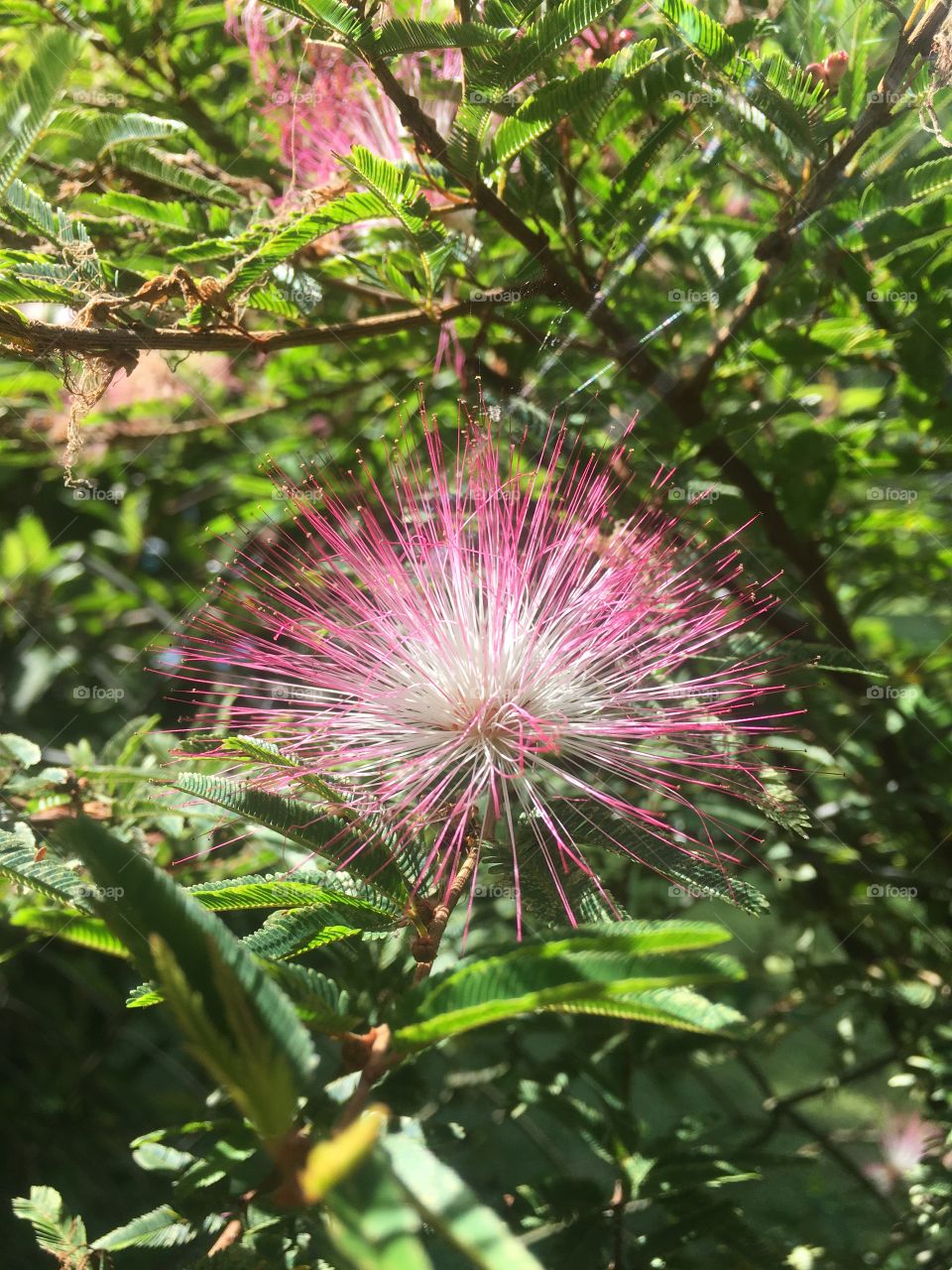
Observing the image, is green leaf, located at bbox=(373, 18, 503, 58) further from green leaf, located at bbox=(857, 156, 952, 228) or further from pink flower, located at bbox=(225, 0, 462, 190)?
green leaf, located at bbox=(857, 156, 952, 228)

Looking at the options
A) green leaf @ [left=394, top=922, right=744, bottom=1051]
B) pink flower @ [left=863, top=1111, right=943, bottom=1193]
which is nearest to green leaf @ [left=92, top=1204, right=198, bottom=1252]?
green leaf @ [left=394, top=922, right=744, bottom=1051]

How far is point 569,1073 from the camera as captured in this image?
1859 mm

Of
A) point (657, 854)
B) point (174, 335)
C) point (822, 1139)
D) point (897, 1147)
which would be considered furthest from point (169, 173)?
point (897, 1147)

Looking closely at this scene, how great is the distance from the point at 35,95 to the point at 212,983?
1.05 metres

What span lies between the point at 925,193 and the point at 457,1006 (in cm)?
143

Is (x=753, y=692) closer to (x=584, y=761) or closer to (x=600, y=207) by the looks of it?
(x=584, y=761)

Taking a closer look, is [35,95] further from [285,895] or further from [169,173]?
[285,895]

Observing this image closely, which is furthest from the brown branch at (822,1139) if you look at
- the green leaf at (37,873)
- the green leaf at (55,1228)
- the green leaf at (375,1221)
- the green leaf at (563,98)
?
the green leaf at (563,98)

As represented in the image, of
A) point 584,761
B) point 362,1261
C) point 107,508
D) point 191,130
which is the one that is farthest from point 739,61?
point 107,508

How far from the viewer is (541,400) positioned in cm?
179

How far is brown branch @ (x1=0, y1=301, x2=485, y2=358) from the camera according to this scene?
137cm

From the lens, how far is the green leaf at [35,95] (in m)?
1.11

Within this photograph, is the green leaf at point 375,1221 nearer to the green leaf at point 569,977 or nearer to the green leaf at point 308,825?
the green leaf at point 569,977

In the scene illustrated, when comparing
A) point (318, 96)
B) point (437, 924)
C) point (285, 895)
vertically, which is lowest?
point (437, 924)
